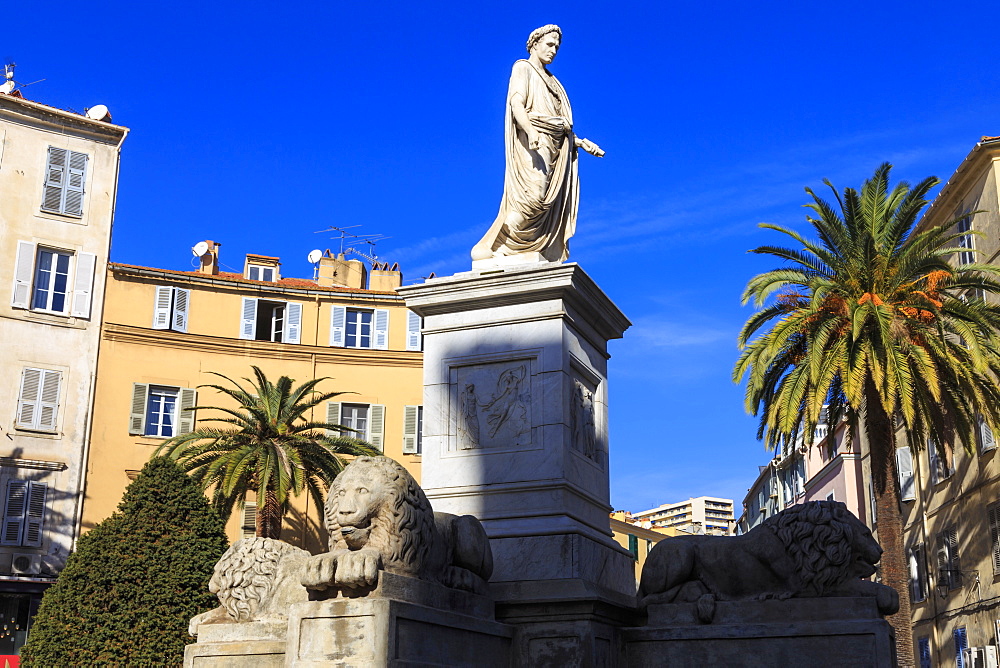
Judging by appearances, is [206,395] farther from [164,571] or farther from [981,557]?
[981,557]

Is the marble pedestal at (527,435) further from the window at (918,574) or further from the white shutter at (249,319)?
the window at (918,574)

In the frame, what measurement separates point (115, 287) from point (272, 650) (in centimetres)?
3607

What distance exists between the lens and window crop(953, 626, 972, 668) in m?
37.7

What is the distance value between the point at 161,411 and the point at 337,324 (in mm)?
7352

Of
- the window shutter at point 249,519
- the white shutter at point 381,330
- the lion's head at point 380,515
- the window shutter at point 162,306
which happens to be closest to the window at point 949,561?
the white shutter at point 381,330

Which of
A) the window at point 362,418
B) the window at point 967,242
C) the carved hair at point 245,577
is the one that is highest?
the window at point 967,242

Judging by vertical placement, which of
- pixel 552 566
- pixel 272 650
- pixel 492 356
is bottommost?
pixel 272 650

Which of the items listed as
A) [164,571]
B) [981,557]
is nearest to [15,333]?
[164,571]

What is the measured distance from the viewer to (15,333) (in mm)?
37938

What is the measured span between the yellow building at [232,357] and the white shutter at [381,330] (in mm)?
39

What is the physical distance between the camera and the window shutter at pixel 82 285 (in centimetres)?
3941

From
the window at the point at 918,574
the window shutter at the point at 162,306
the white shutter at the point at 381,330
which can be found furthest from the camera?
the white shutter at the point at 381,330

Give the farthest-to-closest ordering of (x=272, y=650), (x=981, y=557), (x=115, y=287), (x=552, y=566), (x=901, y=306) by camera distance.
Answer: (x=115, y=287) → (x=981, y=557) → (x=901, y=306) → (x=552, y=566) → (x=272, y=650)

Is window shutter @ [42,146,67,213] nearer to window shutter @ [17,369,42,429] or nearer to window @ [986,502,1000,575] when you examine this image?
window shutter @ [17,369,42,429]
